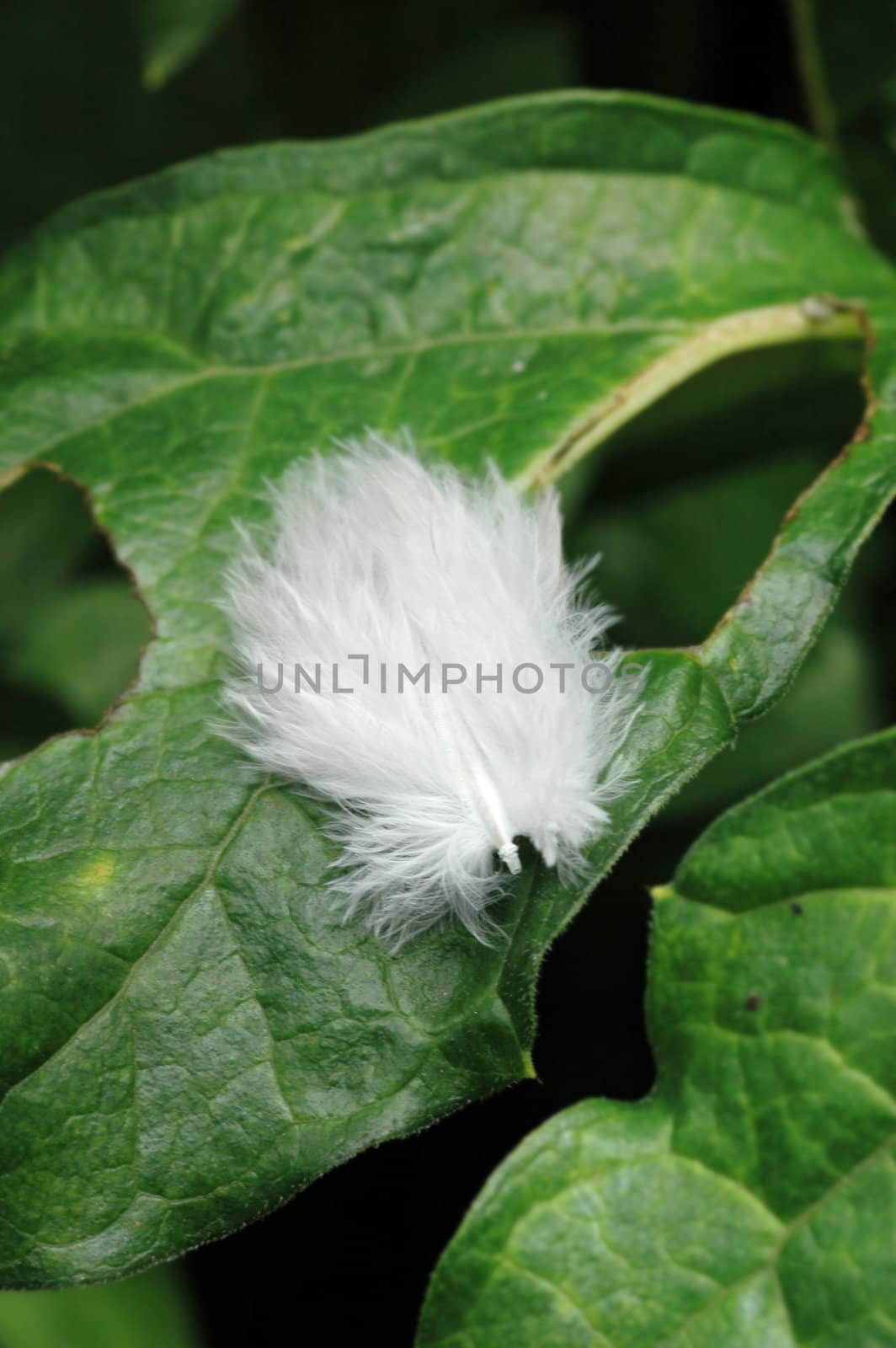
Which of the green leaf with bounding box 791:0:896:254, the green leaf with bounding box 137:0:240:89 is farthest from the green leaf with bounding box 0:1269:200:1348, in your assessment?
the green leaf with bounding box 791:0:896:254

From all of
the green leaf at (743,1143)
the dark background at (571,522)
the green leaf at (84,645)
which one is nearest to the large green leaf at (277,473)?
the green leaf at (743,1143)

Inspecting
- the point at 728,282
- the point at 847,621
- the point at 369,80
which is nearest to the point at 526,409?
the point at 728,282

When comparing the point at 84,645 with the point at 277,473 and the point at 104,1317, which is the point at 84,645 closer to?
the point at 277,473

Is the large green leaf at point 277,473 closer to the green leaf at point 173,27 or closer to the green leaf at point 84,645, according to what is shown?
the green leaf at point 173,27

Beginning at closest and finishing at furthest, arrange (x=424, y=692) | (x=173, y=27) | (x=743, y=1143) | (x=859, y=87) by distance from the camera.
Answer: (x=743, y=1143) < (x=424, y=692) < (x=173, y=27) < (x=859, y=87)

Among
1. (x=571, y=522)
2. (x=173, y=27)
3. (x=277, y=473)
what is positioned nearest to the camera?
(x=277, y=473)

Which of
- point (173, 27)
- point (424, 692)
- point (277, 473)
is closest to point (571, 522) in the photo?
point (277, 473)

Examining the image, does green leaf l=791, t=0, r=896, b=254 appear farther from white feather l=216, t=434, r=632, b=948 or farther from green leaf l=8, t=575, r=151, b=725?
green leaf l=8, t=575, r=151, b=725
